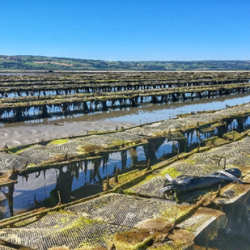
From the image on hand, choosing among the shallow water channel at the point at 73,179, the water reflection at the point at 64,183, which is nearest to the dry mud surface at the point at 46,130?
the shallow water channel at the point at 73,179

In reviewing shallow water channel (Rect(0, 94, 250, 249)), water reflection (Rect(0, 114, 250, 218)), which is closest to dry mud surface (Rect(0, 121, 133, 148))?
shallow water channel (Rect(0, 94, 250, 249))

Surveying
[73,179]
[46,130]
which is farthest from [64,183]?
[46,130]

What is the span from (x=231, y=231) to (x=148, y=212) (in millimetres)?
3730

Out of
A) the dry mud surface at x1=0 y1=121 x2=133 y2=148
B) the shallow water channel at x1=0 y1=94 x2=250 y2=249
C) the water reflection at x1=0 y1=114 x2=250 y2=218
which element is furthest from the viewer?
the dry mud surface at x1=0 y1=121 x2=133 y2=148

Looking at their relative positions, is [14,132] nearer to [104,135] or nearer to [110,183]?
[104,135]

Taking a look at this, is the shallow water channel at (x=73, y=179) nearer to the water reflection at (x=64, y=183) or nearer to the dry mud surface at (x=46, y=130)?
the water reflection at (x=64, y=183)

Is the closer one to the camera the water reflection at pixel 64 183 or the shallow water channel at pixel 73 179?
the water reflection at pixel 64 183

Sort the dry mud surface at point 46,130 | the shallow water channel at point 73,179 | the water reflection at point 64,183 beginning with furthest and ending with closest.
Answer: the dry mud surface at point 46,130 → the shallow water channel at point 73,179 → the water reflection at point 64,183

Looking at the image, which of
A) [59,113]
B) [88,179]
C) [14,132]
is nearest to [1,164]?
[88,179]

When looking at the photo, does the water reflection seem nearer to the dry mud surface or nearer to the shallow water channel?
the shallow water channel

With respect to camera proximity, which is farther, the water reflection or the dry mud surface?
the dry mud surface

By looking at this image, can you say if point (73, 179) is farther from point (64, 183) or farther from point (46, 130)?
point (46, 130)

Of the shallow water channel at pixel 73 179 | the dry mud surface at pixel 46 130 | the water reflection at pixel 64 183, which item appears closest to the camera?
the water reflection at pixel 64 183

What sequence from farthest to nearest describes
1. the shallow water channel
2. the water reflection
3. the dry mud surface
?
1. the dry mud surface
2. the shallow water channel
3. the water reflection
